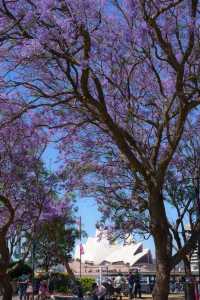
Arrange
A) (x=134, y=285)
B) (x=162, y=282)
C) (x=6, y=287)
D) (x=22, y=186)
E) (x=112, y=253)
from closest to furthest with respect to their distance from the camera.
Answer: (x=162, y=282)
(x=6, y=287)
(x=22, y=186)
(x=134, y=285)
(x=112, y=253)

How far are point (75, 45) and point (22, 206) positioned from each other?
1215 cm

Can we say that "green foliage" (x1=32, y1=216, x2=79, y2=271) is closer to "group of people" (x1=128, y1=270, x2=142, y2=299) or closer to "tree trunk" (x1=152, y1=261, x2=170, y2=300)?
"group of people" (x1=128, y1=270, x2=142, y2=299)

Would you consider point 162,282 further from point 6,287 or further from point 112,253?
point 112,253

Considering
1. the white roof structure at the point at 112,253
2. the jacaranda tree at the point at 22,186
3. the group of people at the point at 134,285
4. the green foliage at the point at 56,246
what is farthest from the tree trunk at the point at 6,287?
the white roof structure at the point at 112,253

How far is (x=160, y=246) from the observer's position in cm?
1528

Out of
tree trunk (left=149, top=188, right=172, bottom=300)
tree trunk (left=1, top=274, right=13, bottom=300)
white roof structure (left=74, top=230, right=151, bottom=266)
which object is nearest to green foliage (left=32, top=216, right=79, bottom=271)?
white roof structure (left=74, top=230, right=151, bottom=266)

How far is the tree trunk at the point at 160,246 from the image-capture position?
49.7ft

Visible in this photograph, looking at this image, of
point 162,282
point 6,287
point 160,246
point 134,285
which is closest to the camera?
point 162,282

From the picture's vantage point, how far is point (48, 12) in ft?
47.6

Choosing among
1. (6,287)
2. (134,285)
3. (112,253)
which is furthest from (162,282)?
(112,253)

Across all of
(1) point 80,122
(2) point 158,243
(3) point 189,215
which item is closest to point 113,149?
(1) point 80,122

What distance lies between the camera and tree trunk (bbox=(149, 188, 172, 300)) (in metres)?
15.2

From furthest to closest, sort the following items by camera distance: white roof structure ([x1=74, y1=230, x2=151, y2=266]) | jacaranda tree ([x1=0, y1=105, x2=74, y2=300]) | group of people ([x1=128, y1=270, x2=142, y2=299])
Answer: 1. white roof structure ([x1=74, y1=230, x2=151, y2=266])
2. group of people ([x1=128, y1=270, x2=142, y2=299])
3. jacaranda tree ([x1=0, y1=105, x2=74, y2=300])

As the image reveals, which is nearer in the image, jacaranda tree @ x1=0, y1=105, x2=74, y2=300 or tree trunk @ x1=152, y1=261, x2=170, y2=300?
tree trunk @ x1=152, y1=261, x2=170, y2=300
